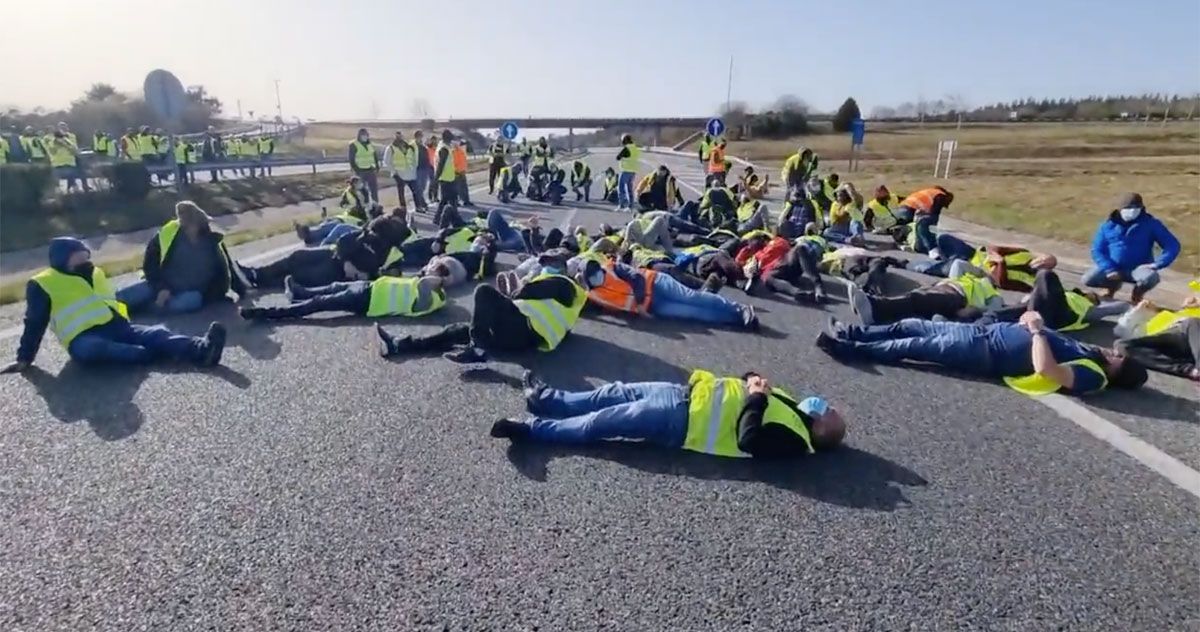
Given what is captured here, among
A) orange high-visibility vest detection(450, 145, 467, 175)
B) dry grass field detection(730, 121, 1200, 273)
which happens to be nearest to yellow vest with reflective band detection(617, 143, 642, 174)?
orange high-visibility vest detection(450, 145, 467, 175)

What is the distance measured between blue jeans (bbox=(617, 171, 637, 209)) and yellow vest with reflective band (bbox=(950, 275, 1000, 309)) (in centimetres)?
1055

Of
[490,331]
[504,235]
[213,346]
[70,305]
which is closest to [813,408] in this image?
[490,331]

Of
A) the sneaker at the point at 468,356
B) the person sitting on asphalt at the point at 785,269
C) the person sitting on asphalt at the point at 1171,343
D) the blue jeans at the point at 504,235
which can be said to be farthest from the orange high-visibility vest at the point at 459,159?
the person sitting on asphalt at the point at 1171,343

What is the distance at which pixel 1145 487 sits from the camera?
3664 millimetres

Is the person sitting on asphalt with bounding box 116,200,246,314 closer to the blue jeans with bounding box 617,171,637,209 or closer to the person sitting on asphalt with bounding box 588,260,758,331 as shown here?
the person sitting on asphalt with bounding box 588,260,758,331

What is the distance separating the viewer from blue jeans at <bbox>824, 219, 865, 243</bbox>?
1194 cm

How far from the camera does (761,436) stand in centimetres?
364

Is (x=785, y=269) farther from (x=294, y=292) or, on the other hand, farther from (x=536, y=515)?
(x=536, y=515)

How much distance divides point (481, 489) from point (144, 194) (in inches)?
687

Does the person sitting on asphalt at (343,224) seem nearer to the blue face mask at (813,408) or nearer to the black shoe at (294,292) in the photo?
the black shoe at (294,292)

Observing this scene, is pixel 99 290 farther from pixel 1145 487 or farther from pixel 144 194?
pixel 144 194

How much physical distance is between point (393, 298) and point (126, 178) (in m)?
14.1

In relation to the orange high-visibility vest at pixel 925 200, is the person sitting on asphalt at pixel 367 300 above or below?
below

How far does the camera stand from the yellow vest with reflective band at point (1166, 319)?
542cm
